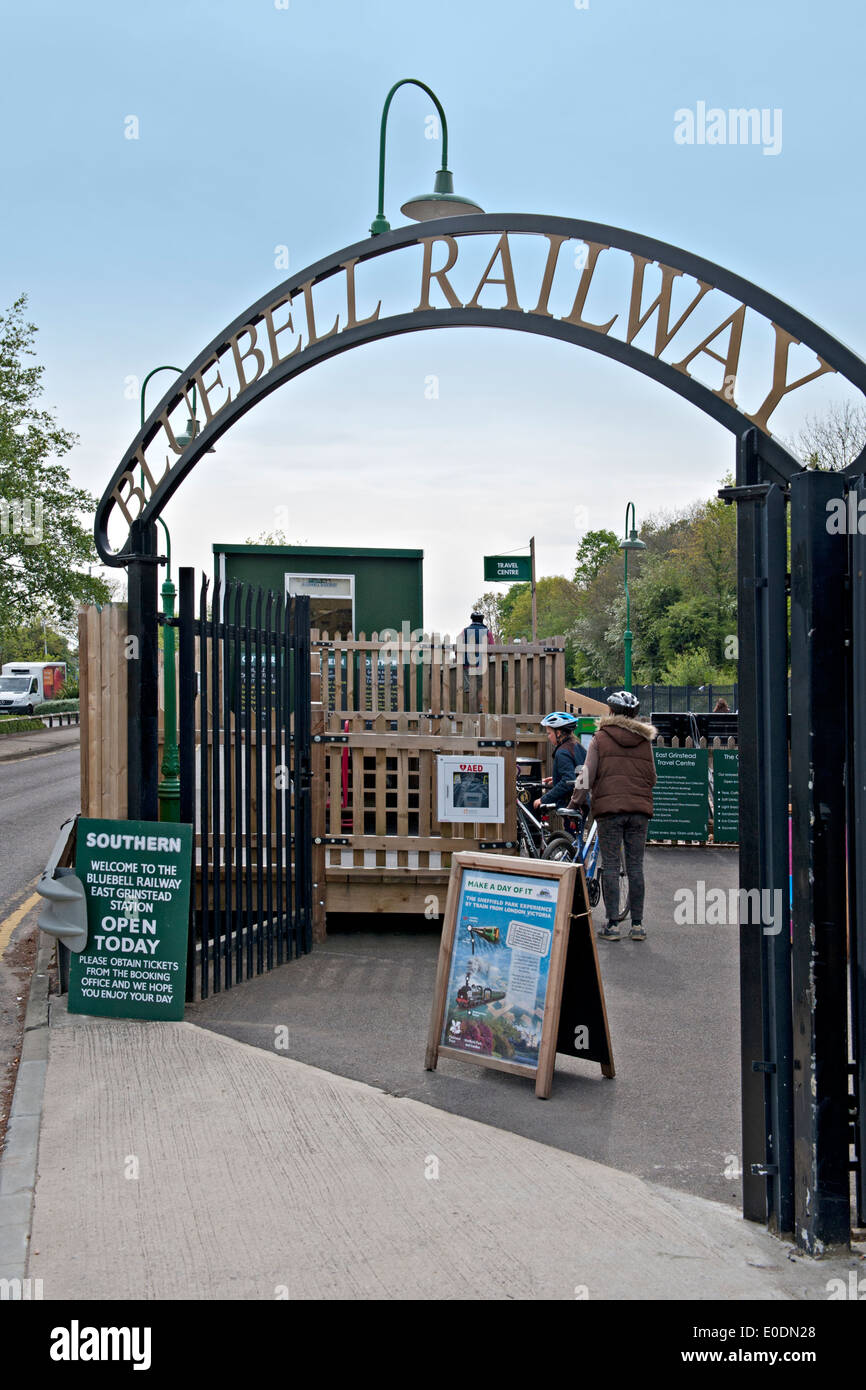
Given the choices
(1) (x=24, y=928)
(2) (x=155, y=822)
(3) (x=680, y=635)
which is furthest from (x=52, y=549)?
(2) (x=155, y=822)

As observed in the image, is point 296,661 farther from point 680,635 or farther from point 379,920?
point 680,635

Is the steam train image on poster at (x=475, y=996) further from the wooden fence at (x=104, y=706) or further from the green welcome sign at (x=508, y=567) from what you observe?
the green welcome sign at (x=508, y=567)

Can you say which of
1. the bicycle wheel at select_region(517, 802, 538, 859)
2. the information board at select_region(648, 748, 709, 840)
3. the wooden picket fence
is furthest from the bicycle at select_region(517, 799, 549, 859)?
the information board at select_region(648, 748, 709, 840)

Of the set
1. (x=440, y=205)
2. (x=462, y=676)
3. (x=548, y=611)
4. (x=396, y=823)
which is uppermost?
(x=548, y=611)

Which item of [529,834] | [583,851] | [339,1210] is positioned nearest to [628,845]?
[583,851]

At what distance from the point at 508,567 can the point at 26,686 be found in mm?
43803

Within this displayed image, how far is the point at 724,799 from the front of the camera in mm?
15367

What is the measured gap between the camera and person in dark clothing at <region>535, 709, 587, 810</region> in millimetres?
10859

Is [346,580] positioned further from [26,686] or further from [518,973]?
[26,686]

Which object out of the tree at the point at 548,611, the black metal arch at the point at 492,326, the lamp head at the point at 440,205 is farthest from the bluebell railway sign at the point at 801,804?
the tree at the point at 548,611

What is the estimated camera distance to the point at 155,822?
7.39 m

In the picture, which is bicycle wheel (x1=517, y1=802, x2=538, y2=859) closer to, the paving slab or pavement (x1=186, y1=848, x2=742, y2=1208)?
pavement (x1=186, y1=848, x2=742, y2=1208)

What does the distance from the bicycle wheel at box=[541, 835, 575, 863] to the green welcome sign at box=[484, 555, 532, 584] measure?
6.21m
